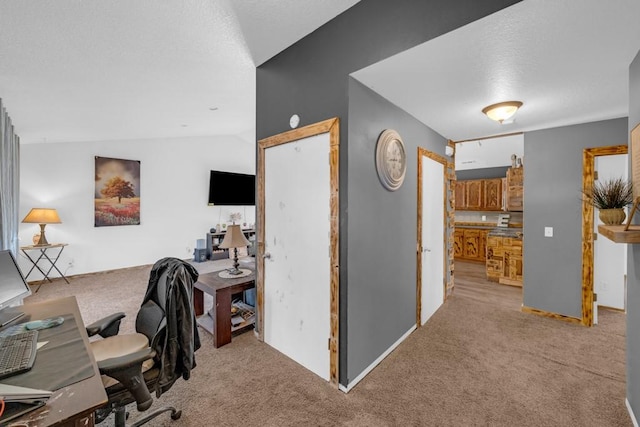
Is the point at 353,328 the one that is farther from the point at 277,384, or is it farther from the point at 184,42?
the point at 184,42

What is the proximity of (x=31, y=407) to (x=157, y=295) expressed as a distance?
0.93 m

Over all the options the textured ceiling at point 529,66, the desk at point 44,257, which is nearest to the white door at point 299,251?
the textured ceiling at point 529,66

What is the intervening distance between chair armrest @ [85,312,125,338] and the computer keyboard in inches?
12.2

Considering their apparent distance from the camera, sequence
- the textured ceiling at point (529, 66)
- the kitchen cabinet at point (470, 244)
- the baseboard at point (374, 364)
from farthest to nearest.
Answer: the kitchen cabinet at point (470, 244) → the baseboard at point (374, 364) → the textured ceiling at point (529, 66)

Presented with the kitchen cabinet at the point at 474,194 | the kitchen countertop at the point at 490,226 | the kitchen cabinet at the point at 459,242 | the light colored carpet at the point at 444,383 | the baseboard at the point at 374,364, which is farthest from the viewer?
the kitchen cabinet at the point at 459,242

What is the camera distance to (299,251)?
2383mm

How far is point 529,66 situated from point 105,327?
3.34 m

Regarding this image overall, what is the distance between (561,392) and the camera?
205 centimetres

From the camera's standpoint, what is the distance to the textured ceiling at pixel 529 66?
1.45 meters

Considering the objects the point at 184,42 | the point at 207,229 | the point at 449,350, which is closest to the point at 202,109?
the point at 184,42

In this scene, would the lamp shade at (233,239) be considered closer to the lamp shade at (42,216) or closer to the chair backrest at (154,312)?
the chair backrest at (154,312)

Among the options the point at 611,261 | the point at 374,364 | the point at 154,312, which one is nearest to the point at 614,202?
the point at 374,364

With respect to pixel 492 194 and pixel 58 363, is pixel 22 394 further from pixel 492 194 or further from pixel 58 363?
pixel 492 194

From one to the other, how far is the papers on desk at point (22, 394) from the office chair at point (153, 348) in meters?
0.27
